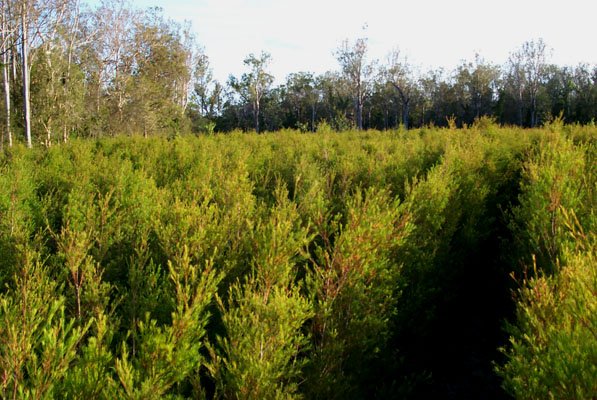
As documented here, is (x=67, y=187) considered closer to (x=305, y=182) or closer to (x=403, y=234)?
(x=305, y=182)

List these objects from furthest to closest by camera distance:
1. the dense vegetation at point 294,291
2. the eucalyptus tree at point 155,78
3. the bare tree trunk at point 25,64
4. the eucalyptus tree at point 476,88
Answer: the eucalyptus tree at point 476,88
the eucalyptus tree at point 155,78
the bare tree trunk at point 25,64
the dense vegetation at point 294,291

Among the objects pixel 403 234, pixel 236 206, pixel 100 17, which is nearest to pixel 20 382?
pixel 236 206

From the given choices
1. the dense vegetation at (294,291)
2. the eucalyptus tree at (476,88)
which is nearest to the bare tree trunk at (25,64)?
the dense vegetation at (294,291)

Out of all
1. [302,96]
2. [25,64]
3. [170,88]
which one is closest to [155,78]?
[170,88]

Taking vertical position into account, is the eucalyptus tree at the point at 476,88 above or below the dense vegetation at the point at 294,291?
above

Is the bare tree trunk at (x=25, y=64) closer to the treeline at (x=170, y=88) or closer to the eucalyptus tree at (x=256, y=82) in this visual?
the treeline at (x=170, y=88)

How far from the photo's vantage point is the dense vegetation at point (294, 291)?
96.6 inches

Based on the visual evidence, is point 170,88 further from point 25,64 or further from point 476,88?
point 476,88

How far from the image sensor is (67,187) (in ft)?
22.5

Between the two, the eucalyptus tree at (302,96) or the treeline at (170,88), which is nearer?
the treeline at (170,88)

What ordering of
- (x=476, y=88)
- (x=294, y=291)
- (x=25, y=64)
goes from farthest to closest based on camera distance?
(x=476, y=88), (x=25, y=64), (x=294, y=291)

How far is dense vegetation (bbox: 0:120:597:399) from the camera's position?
2453mm

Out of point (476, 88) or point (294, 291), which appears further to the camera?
point (476, 88)

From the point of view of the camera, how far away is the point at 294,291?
3055mm
